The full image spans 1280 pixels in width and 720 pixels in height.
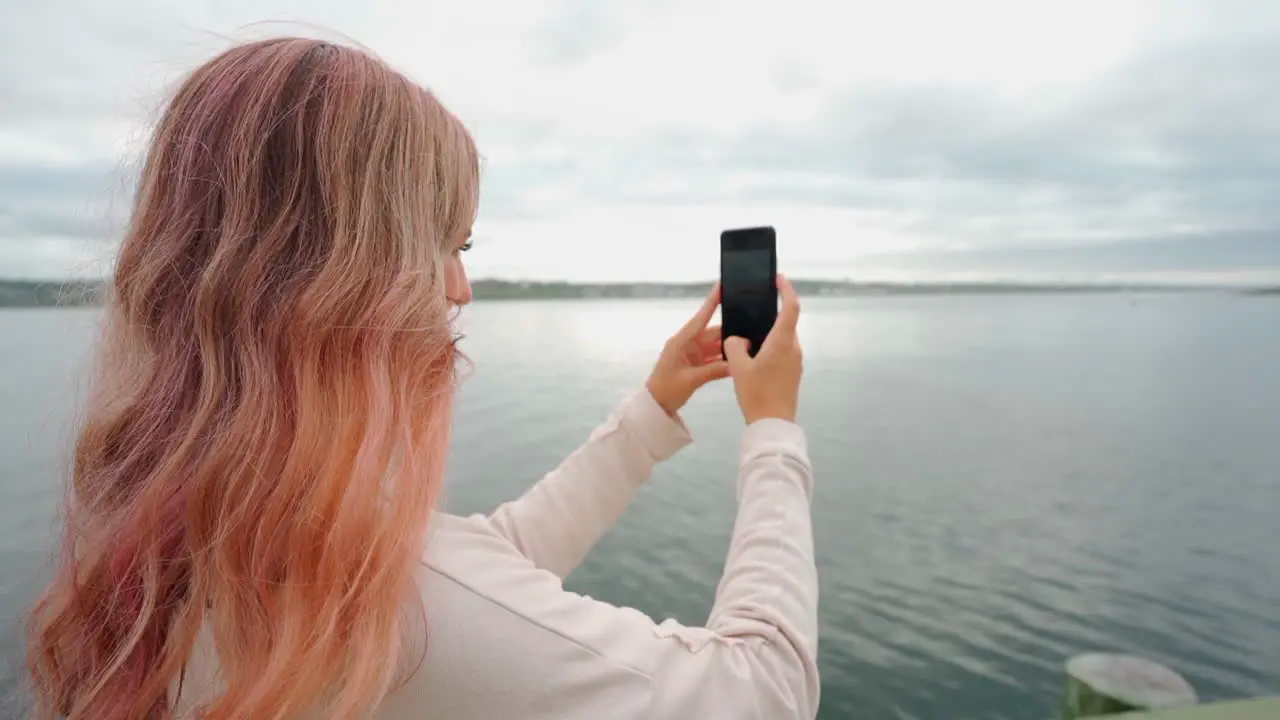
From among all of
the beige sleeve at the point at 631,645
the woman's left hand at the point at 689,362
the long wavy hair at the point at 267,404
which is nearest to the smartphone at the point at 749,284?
the woman's left hand at the point at 689,362

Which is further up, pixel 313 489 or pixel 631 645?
pixel 313 489

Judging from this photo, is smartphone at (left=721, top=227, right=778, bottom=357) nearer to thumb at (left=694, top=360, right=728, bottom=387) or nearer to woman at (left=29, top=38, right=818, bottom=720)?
thumb at (left=694, top=360, right=728, bottom=387)

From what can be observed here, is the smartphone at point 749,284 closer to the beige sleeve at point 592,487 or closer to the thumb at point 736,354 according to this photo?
the thumb at point 736,354

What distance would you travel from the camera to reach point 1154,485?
1134 cm

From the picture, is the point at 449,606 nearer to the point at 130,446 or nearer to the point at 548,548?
the point at 130,446

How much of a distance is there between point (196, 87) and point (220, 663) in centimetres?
65

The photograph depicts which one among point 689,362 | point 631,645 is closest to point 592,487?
point 689,362

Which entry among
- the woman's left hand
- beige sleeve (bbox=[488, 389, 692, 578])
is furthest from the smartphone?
beige sleeve (bbox=[488, 389, 692, 578])

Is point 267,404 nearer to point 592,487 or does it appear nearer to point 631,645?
point 631,645

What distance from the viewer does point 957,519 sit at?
370 inches

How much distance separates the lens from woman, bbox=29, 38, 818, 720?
2.29ft

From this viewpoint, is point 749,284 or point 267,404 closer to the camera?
point 267,404

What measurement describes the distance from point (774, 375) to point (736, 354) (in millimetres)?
86

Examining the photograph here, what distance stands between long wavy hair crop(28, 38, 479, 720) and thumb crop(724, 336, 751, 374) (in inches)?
19.0
